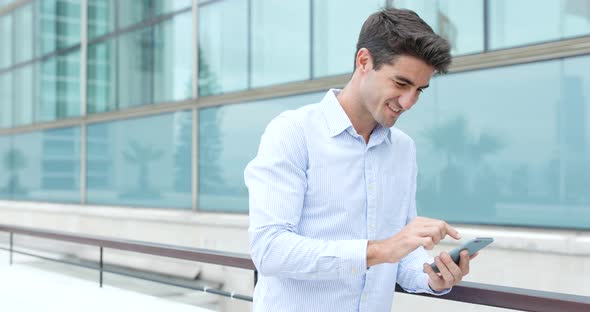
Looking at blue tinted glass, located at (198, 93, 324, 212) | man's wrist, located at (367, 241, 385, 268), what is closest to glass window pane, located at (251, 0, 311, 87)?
blue tinted glass, located at (198, 93, 324, 212)

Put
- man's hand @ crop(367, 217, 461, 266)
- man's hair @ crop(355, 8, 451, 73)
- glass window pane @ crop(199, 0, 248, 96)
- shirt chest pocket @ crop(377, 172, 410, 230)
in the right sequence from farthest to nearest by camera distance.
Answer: glass window pane @ crop(199, 0, 248, 96), shirt chest pocket @ crop(377, 172, 410, 230), man's hair @ crop(355, 8, 451, 73), man's hand @ crop(367, 217, 461, 266)

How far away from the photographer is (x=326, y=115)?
5.04ft

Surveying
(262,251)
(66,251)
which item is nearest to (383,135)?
(262,251)

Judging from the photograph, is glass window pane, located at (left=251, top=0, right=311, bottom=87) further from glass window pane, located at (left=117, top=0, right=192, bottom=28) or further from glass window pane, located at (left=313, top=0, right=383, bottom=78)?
glass window pane, located at (left=117, top=0, right=192, bottom=28)

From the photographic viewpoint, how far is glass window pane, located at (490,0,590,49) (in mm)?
6172

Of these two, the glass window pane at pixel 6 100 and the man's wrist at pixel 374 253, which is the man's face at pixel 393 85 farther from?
the glass window pane at pixel 6 100

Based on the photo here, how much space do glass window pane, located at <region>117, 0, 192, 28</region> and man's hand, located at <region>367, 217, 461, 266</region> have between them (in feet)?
32.8

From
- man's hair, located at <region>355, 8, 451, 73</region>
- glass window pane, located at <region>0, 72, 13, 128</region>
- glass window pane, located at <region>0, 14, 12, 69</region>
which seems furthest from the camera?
glass window pane, located at <region>0, 14, 12, 69</region>

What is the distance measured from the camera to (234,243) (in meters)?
9.28

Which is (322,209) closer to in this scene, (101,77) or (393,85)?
(393,85)

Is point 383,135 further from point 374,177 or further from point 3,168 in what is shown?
point 3,168

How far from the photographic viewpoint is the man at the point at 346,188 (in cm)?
135

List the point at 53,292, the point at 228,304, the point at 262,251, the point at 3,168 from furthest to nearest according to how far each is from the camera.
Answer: the point at 3,168 → the point at 228,304 → the point at 53,292 → the point at 262,251

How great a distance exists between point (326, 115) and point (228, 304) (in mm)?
9517
